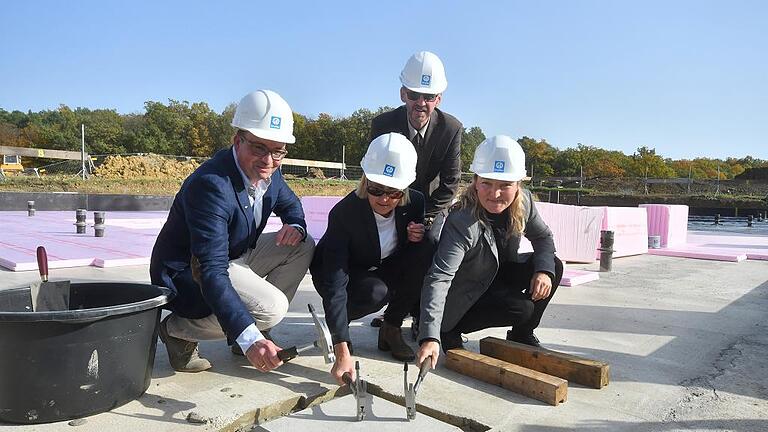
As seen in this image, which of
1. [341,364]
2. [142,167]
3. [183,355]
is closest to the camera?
[341,364]

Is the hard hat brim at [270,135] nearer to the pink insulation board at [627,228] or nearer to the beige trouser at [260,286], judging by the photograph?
the beige trouser at [260,286]

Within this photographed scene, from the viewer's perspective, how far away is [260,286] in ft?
9.04

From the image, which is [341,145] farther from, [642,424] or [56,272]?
[642,424]

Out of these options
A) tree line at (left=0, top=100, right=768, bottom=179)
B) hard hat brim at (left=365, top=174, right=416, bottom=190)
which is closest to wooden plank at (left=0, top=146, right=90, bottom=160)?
tree line at (left=0, top=100, right=768, bottom=179)

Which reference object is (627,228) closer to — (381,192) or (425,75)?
(425,75)

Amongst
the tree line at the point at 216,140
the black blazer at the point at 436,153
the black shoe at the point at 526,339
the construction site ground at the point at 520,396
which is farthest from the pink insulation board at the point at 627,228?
the tree line at the point at 216,140

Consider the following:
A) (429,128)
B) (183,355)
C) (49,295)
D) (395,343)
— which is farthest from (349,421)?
(429,128)

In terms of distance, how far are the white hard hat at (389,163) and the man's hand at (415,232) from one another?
1.13 feet

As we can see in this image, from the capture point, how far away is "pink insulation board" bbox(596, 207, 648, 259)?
27.1ft

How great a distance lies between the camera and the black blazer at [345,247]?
270cm

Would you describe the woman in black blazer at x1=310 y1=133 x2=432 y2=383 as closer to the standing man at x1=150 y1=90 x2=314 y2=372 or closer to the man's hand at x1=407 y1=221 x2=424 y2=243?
the man's hand at x1=407 y1=221 x2=424 y2=243

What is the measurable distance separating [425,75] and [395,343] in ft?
5.94

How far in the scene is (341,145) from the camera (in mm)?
60750

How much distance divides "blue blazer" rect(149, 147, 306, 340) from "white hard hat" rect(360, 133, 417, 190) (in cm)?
61
